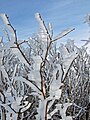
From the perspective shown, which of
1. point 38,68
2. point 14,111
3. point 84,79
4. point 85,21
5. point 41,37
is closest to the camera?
point 38,68

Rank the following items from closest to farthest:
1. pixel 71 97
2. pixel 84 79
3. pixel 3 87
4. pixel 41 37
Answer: pixel 41 37 < pixel 3 87 < pixel 71 97 < pixel 84 79

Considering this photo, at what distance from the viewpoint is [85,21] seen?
3898mm

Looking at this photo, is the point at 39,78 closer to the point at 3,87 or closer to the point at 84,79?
the point at 3,87

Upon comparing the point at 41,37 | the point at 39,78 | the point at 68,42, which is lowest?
the point at 39,78

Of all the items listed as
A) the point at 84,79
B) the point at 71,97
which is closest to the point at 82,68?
the point at 84,79

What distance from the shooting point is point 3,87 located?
2557mm

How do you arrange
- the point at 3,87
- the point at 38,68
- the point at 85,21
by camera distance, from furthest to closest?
the point at 85,21, the point at 3,87, the point at 38,68

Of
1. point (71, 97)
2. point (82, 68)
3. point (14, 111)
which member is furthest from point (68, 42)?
point (14, 111)

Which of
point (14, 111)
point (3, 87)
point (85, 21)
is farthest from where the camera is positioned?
point (85, 21)

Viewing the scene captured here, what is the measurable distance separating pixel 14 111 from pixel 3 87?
112 centimetres

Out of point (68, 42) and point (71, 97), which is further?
point (68, 42)

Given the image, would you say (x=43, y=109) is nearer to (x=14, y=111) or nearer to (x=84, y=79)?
(x=14, y=111)

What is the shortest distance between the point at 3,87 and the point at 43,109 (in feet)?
4.39

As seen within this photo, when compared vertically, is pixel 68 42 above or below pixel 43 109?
above
